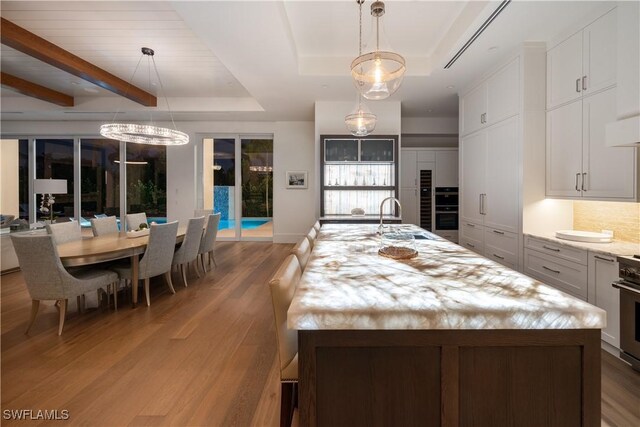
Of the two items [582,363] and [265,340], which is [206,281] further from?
[582,363]

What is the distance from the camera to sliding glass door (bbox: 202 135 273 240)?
7879mm

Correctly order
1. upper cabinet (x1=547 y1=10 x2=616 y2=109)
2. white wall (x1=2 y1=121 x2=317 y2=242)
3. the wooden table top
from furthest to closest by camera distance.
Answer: white wall (x1=2 y1=121 x2=317 y2=242)
the wooden table top
upper cabinet (x1=547 y1=10 x2=616 y2=109)

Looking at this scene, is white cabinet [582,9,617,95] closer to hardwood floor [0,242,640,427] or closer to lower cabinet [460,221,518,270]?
lower cabinet [460,221,518,270]

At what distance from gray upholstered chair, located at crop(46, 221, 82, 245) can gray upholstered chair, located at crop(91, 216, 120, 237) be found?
301mm

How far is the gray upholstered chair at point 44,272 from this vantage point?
2.61 metres

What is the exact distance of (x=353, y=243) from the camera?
2334 mm

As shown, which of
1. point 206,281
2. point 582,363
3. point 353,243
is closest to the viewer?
point 582,363

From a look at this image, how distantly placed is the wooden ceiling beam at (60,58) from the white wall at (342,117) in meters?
3.56

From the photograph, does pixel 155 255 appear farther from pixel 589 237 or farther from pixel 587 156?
pixel 587 156

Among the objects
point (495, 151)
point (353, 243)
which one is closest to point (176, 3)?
point (353, 243)

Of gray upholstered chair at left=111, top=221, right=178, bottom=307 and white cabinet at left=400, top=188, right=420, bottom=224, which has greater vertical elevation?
white cabinet at left=400, top=188, right=420, bottom=224

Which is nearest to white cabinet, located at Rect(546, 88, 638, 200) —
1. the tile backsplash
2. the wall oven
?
the tile backsplash

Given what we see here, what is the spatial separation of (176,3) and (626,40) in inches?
142

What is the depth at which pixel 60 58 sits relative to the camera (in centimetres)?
424
